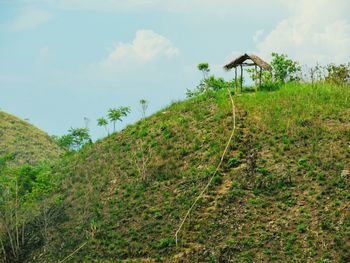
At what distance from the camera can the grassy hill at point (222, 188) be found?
20.3m

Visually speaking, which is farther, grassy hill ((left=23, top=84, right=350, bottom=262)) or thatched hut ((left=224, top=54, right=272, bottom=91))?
thatched hut ((left=224, top=54, right=272, bottom=91))

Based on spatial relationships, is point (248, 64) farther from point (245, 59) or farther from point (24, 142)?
point (24, 142)

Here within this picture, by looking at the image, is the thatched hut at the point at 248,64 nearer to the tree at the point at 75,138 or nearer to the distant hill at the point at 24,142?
the tree at the point at 75,138

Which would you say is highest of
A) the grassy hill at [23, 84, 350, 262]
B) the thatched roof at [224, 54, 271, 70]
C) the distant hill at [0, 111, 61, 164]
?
the thatched roof at [224, 54, 271, 70]

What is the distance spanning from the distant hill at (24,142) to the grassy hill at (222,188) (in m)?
35.7

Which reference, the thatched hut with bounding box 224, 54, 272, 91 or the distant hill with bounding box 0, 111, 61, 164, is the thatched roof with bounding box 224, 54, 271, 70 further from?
the distant hill with bounding box 0, 111, 61, 164

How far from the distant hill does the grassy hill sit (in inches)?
1405

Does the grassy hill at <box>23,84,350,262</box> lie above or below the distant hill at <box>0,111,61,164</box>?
below

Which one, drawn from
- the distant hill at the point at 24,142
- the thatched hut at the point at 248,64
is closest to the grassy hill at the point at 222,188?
the thatched hut at the point at 248,64

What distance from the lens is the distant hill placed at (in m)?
64.5

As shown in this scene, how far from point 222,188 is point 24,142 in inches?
1934

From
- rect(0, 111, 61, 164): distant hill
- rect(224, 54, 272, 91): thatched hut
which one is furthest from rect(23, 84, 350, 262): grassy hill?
rect(0, 111, 61, 164): distant hill

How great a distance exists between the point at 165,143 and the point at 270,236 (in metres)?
8.81

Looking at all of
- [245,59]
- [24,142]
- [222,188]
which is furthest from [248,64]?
[24,142]
